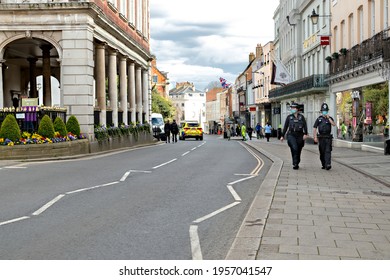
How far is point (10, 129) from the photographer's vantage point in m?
20.2

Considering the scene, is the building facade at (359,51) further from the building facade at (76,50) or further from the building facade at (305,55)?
the building facade at (76,50)

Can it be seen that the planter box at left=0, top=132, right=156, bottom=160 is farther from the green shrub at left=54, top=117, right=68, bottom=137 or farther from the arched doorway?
the arched doorway

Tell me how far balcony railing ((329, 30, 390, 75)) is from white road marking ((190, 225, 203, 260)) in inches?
626

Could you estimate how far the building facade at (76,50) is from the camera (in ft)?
80.2

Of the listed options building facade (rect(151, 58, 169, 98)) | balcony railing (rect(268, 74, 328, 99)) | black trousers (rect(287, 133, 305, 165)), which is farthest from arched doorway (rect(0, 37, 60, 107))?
building facade (rect(151, 58, 169, 98))

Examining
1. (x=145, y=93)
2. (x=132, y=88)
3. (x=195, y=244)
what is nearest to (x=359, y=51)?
(x=132, y=88)

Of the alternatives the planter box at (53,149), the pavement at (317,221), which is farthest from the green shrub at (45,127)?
the pavement at (317,221)

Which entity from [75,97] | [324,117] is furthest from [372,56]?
[75,97]

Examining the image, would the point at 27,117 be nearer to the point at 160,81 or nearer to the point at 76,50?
the point at 76,50

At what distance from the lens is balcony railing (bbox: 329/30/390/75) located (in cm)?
2147

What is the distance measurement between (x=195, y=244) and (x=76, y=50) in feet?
64.8

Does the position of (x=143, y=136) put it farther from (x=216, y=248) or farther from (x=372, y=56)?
(x=216, y=248)

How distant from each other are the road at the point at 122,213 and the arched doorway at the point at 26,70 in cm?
1711

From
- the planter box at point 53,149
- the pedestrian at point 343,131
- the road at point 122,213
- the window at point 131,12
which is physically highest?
the window at point 131,12
